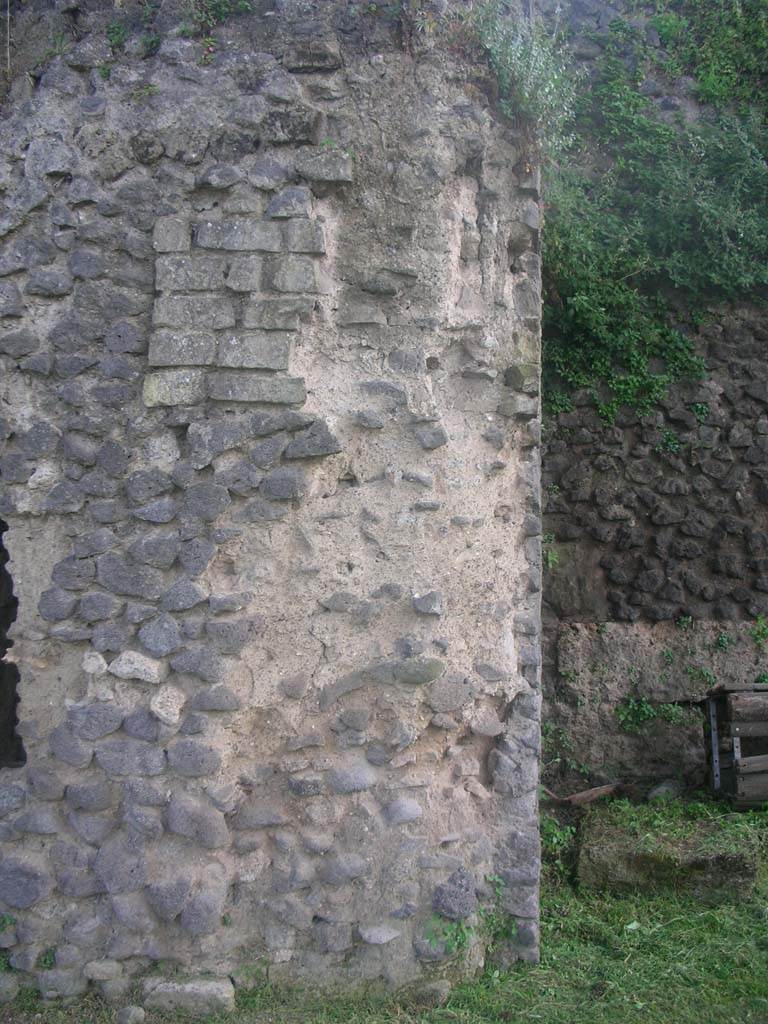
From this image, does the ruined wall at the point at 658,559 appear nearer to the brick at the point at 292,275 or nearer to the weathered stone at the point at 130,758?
the brick at the point at 292,275

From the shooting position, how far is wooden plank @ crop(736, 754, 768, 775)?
15.8ft

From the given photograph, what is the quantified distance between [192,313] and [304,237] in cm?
49

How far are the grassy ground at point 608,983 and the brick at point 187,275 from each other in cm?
248

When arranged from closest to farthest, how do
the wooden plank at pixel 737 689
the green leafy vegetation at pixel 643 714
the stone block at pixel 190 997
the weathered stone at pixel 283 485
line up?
the stone block at pixel 190 997, the weathered stone at pixel 283 485, the wooden plank at pixel 737 689, the green leafy vegetation at pixel 643 714

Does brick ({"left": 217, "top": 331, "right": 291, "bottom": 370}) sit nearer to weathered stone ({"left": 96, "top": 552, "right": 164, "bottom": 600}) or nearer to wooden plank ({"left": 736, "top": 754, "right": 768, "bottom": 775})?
weathered stone ({"left": 96, "top": 552, "right": 164, "bottom": 600})

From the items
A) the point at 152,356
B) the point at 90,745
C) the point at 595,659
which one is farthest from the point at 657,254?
the point at 90,745

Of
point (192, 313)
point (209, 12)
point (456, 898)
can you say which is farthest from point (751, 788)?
point (209, 12)

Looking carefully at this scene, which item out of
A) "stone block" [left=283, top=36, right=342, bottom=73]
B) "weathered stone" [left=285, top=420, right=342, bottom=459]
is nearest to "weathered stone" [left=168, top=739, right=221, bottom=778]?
"weathered stone" [left=285, top=420, right=342, bottom=459]

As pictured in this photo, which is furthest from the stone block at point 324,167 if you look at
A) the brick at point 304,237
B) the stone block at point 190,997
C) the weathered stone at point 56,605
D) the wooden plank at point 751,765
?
the wooden plank at point 751,765

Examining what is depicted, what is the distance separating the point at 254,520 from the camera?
3.25 meters

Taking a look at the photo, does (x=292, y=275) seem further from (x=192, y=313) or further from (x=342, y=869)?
(x=342, y=869)

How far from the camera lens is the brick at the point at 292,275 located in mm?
3283

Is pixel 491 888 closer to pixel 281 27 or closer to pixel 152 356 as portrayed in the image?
pixel 152 356

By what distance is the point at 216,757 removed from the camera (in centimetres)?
314
